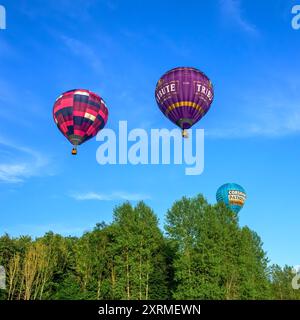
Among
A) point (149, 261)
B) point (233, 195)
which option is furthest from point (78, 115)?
point (233, 195)

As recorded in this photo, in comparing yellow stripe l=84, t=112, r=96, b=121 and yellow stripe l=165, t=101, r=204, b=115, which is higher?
yellow stripe l=165, t=101, r=204, b=115

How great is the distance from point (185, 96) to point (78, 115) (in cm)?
983

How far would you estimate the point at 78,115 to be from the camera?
41719mm

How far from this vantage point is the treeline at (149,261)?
152ft

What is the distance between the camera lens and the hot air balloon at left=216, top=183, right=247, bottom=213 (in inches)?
3001

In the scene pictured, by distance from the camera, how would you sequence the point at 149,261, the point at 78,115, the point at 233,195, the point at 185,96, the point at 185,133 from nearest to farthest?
the point at 185,133
the point at 185,96
the point at 78,115
the point at 149,261
the point at 233,195

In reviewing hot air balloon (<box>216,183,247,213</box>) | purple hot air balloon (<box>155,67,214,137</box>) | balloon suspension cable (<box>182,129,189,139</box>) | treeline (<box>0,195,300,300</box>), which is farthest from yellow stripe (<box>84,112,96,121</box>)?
hot air balloon (<box>216,183,247,213</box>)

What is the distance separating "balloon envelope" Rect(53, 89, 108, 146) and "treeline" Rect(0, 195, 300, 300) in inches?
570

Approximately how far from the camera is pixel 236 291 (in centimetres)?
5062

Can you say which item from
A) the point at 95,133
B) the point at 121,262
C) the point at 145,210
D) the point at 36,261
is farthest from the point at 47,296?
the point at 95,133

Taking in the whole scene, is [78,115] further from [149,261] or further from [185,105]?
[149,261]

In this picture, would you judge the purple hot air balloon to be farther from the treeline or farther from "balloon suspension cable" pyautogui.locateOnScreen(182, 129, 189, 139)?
the treeline
